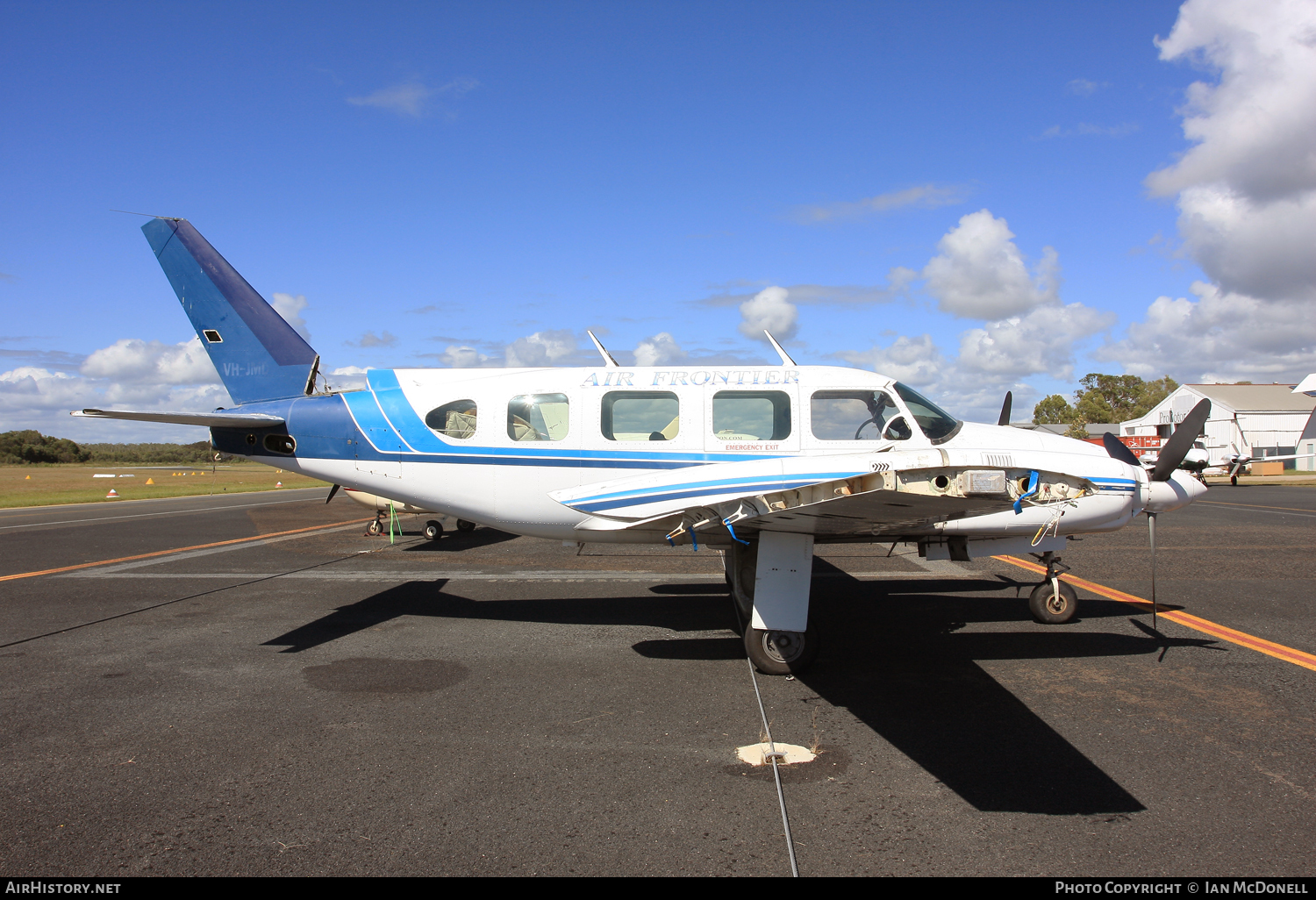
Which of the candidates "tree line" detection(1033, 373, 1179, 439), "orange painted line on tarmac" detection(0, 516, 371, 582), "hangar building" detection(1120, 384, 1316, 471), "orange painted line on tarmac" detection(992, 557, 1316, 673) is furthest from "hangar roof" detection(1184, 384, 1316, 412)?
"orange painted line on tarmac" detection(0, 516, 371, 582)

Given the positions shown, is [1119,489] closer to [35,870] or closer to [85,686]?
[35,870]

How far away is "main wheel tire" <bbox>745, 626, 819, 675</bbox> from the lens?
5.97m

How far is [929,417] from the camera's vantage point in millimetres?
7027

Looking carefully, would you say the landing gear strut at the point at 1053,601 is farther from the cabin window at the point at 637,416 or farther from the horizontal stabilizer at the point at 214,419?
the horizontal stabilizer at the point at 214,419

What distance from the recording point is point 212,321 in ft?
27.8

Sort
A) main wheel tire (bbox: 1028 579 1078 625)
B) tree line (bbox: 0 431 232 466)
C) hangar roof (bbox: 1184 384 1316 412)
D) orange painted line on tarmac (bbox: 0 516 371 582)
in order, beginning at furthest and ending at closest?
tree line (bbox: 0 431 232 466) → hangar roof (bbox: 1184 384 1316 412) → orange painted line on tarmac (bbox: 0 516 371 582) → main wheel tire (bbox: 1028 579 1078 625)

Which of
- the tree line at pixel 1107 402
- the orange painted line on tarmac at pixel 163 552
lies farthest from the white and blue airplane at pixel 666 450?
the tree line at pixel 1107 402

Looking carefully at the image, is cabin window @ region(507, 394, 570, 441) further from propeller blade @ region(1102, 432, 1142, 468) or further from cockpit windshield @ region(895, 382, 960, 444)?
propeller blade @ region(1102, 432, 1142, 468)

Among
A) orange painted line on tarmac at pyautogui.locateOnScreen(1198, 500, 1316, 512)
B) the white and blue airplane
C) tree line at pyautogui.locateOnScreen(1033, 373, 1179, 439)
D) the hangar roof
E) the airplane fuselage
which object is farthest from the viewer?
tree line at pyautogui.locateOnScreen(1033, 373, 1179, 439)

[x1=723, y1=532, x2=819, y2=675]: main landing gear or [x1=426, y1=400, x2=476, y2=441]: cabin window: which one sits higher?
[x1=426, y1=400, x2=476, y2=441]: cabin window

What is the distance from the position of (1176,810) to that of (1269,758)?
3.91 feet

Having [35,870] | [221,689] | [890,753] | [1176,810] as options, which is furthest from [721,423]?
[35,870]

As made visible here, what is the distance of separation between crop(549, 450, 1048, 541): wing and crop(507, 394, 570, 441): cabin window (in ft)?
3.58

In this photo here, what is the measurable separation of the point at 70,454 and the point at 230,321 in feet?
285
